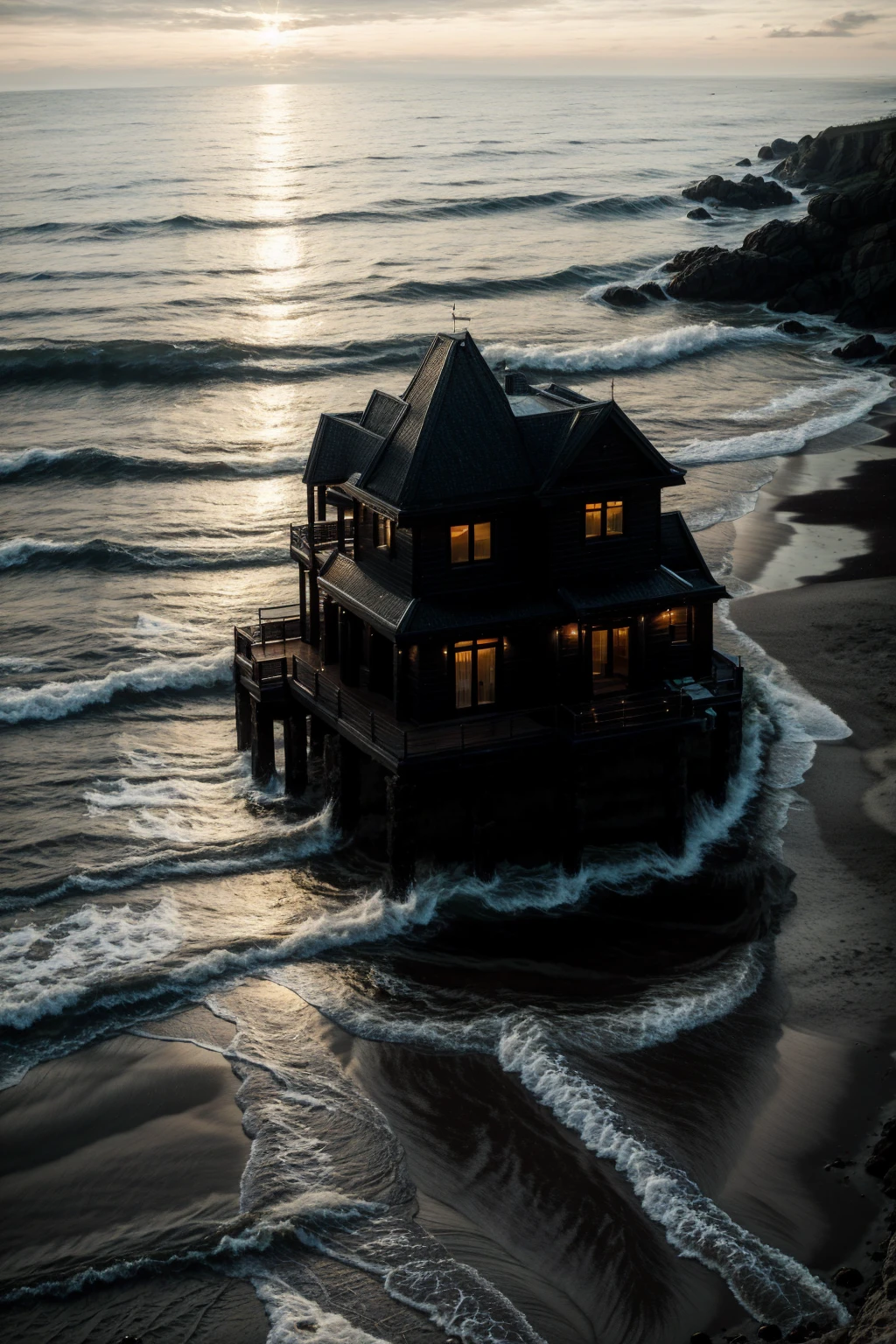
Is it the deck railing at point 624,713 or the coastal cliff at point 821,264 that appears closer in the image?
the deck railing at point 624,713

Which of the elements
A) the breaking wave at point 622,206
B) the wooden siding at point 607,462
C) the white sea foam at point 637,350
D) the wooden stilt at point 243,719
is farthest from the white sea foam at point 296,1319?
the breaking wave at point 622,206

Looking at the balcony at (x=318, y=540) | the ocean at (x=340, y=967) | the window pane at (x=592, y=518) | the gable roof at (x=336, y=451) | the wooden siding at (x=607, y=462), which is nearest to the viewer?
the ocean at (x=340, y=967)

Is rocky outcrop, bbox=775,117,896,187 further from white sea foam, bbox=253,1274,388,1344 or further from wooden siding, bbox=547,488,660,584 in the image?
white sea foam, bbox=253,1274,388,1344

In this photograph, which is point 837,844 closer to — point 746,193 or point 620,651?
point 620,651

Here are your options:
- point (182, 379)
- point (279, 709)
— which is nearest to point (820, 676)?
point (279, 709)

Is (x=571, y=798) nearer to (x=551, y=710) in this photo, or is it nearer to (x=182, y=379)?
(x=551, y=710)

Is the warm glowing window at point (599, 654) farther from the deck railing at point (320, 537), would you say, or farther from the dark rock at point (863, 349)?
the dark rock at point (863, 349)

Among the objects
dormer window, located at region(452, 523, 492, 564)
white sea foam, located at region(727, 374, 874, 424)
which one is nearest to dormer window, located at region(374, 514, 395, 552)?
dormer window, located at region(452, 523, 492, 564)
